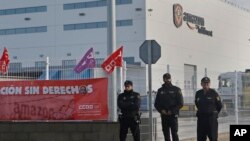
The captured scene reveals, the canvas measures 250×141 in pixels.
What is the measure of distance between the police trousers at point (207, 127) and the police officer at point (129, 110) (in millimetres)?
1409

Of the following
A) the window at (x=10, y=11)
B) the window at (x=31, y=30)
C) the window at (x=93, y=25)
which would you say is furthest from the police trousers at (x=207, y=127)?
the window at (x=10, y=11)

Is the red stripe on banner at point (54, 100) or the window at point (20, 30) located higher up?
the window at point (20, 30)

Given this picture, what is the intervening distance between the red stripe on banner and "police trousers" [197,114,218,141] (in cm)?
255

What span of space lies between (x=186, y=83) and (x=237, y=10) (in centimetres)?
7844

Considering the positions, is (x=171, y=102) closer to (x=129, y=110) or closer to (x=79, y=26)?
(x=129, y=110)

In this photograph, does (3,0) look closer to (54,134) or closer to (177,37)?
(177,37)

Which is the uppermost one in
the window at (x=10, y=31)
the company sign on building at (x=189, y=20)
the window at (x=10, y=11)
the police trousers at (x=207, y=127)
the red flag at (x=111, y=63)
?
the window at (x=10, y=11)

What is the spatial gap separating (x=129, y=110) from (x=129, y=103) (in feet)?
0.52

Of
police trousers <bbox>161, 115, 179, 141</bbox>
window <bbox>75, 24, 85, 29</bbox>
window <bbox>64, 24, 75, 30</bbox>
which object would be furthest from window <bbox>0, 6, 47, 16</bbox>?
police trousers <bbox>161, 115, 179, 141</bbox>

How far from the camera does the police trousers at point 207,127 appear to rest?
11148 mm

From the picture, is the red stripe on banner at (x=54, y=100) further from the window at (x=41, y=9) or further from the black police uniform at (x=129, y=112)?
the window at (x=41, y=9)

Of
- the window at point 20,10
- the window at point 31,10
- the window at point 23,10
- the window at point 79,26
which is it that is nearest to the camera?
the window at point 79,26

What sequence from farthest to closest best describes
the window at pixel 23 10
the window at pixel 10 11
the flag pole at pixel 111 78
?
the window at pixel 10 11
the window at pixel 23 10
the flag pole at pixel 111 78

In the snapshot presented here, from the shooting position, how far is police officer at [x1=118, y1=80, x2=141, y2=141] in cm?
1163
